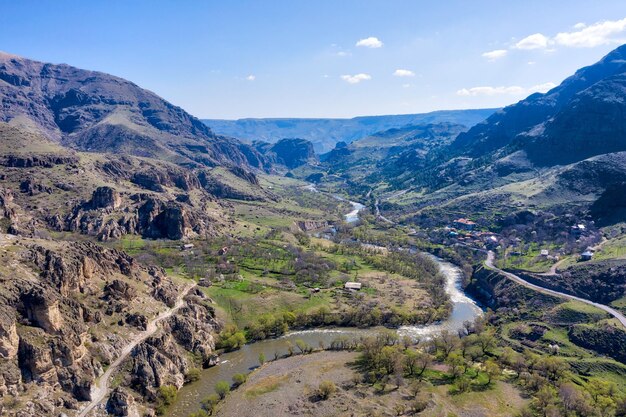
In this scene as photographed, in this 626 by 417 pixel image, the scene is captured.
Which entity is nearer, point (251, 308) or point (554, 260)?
A: point (251, 308)

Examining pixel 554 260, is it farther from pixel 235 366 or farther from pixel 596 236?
pixel 235 366

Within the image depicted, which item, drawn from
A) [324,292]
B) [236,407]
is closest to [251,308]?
[324,292]

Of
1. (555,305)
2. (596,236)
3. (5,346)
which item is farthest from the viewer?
(596,236)

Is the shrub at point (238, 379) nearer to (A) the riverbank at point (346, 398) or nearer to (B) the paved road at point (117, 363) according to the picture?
(A) the riverbank at point (346, 398)

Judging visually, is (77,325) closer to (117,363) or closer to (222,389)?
(117,363)

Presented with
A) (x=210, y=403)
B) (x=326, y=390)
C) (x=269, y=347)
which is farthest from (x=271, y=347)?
(x=210, y=403)

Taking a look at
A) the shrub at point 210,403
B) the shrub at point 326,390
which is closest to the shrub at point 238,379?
the shrub at point 210,403

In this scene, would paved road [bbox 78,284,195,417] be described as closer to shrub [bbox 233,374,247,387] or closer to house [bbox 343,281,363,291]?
shrub [bbox 233,374,247,387]
